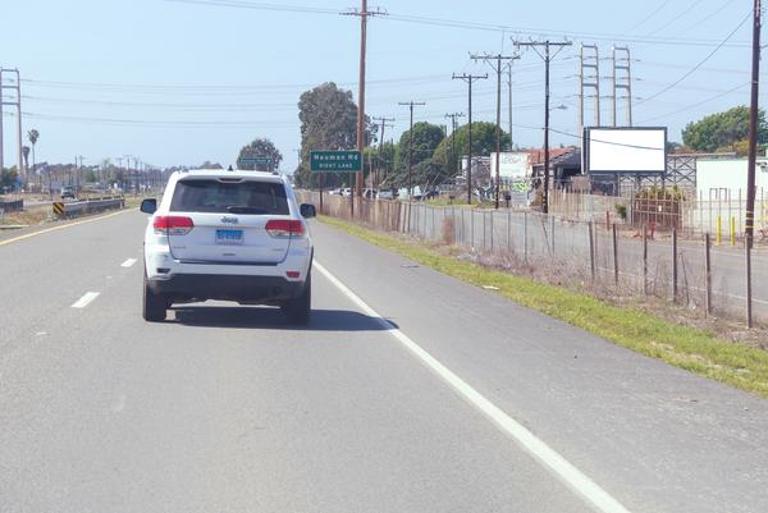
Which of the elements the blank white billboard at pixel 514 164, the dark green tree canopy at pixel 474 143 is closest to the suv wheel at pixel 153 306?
the blank white billboard at pixel 514 164

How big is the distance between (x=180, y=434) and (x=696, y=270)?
21.5m

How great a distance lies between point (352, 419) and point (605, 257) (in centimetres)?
1902

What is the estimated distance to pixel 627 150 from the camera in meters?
84.8

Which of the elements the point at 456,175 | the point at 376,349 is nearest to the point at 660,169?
the point at 456,175

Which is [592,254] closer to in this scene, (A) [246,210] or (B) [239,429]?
(A) [246,210]

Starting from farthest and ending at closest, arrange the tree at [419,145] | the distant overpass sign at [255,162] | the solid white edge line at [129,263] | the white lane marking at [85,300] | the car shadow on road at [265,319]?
the tree at [419,145] < the distant overpass sign at [255,162] < the solid white edge line at [129,263] < the white lane marking at [85,300] < the car shadow on road at [265,319]

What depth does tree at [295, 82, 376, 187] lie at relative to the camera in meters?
138

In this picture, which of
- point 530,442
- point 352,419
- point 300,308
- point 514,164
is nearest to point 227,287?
point 300,308

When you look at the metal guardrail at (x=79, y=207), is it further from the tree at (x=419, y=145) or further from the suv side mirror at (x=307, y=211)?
the tree at (x=419, y=145)

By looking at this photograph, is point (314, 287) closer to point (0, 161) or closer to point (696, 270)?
point (696, 270)

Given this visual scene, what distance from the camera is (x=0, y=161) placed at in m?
153

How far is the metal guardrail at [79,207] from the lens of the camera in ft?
209

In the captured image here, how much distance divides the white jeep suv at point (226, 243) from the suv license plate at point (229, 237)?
0.5 inches

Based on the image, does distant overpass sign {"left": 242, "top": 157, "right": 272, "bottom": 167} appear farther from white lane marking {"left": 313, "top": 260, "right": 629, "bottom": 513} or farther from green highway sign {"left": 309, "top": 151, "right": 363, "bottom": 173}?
white lane marking {"left": 313, "top": 260, "right": 629, "bottom": 513}
